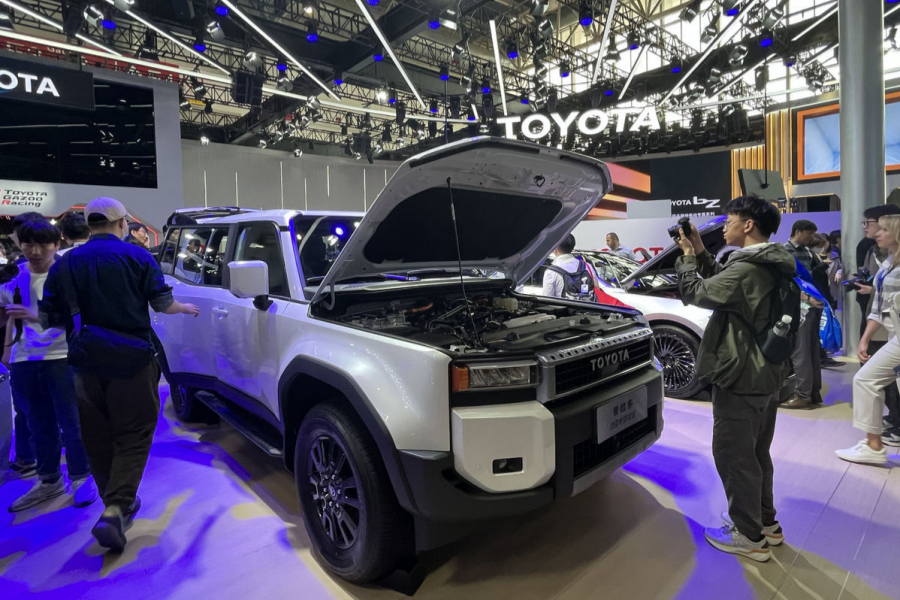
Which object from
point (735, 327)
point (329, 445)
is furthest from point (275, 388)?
point (735, 327)

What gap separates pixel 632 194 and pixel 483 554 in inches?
760

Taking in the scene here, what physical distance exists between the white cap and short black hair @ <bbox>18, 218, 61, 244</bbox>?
0.63m

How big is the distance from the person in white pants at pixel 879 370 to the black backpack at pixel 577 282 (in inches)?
87.4

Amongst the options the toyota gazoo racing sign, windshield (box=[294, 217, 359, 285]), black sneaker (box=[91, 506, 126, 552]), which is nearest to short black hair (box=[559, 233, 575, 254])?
windshield (box=[294, 217, 359, 285])

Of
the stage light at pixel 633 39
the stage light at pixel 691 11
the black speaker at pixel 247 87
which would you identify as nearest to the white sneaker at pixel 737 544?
the stage light at pixel 691 11

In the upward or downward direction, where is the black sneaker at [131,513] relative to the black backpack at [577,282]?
downward

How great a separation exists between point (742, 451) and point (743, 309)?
63 cm

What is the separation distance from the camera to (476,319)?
2889mm

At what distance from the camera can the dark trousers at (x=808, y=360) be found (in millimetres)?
4602

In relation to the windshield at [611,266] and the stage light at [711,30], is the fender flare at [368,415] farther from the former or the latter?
the stage light at [711,30]

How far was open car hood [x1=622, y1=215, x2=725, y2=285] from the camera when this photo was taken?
4.29 metres

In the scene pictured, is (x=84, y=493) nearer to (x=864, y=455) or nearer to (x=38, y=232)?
(x=38, y=232)

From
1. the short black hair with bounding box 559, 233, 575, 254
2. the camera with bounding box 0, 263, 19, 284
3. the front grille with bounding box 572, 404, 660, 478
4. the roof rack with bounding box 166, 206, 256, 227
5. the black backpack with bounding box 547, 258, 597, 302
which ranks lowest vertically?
the front grille with bounding box 572, 404, 660, 478

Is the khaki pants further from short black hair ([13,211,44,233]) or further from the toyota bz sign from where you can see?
the toyota bz sign
